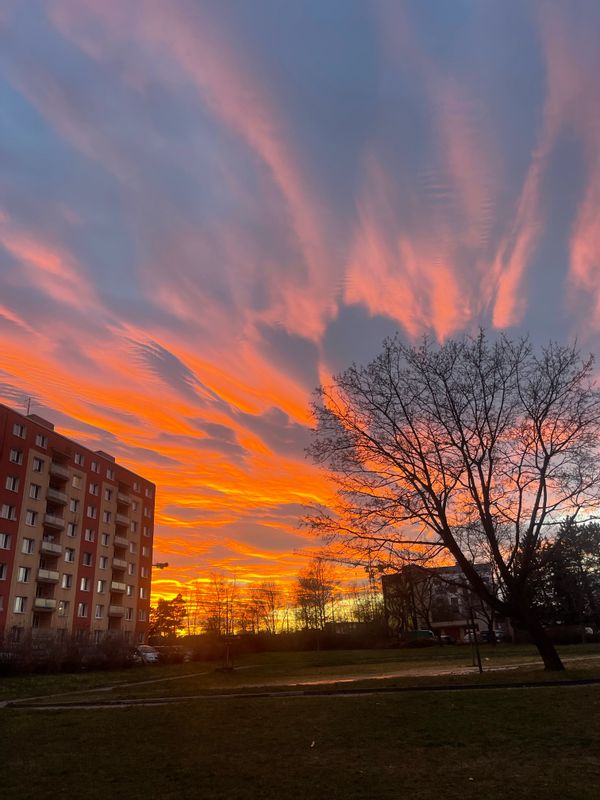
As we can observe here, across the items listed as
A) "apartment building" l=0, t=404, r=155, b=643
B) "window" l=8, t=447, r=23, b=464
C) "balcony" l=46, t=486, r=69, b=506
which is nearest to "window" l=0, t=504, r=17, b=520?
"apartment building" l=0, t=404, r=155, b=643

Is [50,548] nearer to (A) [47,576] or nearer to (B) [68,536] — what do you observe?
(A) [47,576]

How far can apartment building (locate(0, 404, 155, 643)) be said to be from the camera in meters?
55.4

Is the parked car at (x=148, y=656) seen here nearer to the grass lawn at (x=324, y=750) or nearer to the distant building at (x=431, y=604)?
the distant building at (x=431, y=604)

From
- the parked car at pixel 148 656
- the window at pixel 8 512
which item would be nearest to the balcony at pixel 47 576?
the window at pixel 8 512

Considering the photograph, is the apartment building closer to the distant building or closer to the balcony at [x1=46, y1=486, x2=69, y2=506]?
the balcony at [x1=46, y1=486, x2=69, y2=506]

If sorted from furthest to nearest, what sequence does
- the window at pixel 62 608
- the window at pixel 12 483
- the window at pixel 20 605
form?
the window at pixel 62 608, the window at pixel 12 483, the window at pixel 20 605

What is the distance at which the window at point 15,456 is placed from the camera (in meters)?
57.3

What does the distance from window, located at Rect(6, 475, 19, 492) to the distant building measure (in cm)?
3687

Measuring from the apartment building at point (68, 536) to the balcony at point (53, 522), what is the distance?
105 mm

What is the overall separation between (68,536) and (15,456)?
1188 cm

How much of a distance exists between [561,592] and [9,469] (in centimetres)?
6040

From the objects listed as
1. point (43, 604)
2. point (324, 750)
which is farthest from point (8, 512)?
point (324, 750)

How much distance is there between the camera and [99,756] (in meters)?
8.77

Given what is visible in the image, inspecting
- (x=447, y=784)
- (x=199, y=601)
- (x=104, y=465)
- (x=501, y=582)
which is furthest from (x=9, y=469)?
(x=447, y=784)
